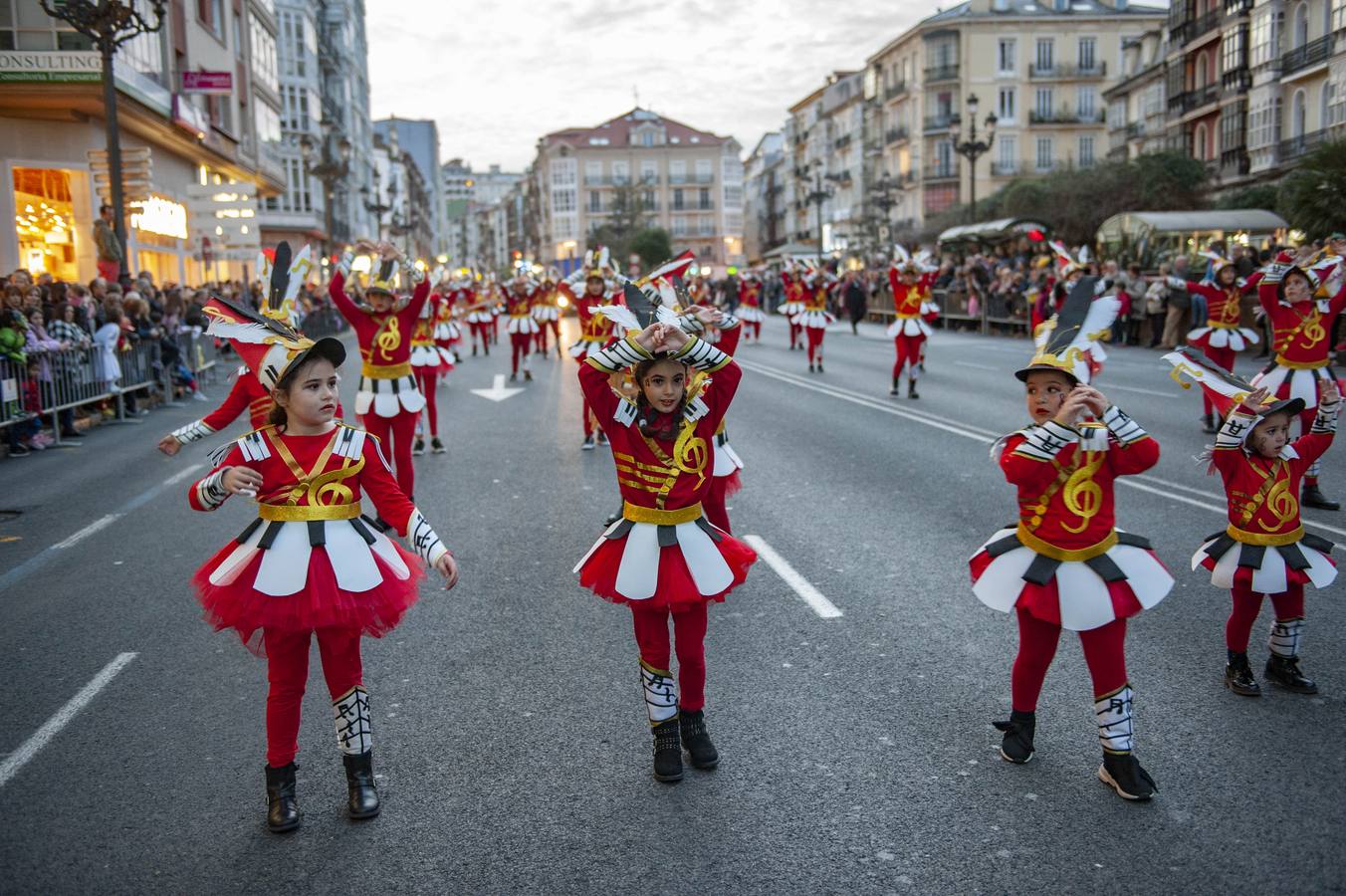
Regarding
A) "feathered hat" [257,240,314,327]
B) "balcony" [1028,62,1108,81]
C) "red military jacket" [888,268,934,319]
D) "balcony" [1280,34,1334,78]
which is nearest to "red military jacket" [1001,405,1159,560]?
"feathered hat" [257,240,314,327]

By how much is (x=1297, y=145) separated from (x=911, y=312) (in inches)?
1323

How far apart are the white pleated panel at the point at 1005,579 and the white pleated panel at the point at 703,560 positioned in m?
0.96

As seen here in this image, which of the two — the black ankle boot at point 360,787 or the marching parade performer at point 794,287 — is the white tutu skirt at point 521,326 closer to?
the marching parade performer at point 794,287

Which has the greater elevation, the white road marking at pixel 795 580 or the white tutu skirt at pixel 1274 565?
the white tutu skirt at pixel 1274 565

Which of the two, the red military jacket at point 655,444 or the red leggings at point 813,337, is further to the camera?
the red leggings at point 813,337

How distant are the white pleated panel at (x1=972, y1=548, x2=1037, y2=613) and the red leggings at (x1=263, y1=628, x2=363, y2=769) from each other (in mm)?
2355

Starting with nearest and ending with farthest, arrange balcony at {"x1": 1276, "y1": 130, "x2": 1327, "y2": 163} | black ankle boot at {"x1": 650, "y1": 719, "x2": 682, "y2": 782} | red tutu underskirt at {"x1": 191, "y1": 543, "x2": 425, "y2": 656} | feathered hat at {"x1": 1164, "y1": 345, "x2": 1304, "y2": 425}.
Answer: red tutu underskirt at {"x1": 191, "y1": 543, "x2": 425, "y2": 656}
black ankle boot at {"x1": 650, "y1": 719, "x2": 682, "y2": 782}
feathered hat at {"x1": 1164, "y1": 345, "x2": 1304, "y2": 425}
balcony at {"x1": 1276, "y1": 130, "x2": 1327, "y2": 163}

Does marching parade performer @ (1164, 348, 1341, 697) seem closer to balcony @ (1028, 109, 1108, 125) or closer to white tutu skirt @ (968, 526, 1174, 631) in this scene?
white tutu skirt @ (968, 526, 1174, 631)

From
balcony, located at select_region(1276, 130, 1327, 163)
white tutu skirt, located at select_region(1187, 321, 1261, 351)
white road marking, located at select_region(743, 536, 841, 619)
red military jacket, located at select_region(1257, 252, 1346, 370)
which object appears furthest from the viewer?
balcony, located at select_region(1276, 130, 1327, 163)

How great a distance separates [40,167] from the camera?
27344 millimetres

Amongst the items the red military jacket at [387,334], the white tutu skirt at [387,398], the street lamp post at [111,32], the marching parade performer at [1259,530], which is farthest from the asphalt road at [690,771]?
the street lamp post at [111,32]

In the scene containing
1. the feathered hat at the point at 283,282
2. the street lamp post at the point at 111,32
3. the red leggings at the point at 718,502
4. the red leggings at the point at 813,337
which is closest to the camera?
the red leggings at the point at 718,502

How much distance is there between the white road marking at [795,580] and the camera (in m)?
6.63

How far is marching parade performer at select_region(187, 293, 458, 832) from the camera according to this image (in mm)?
4098
